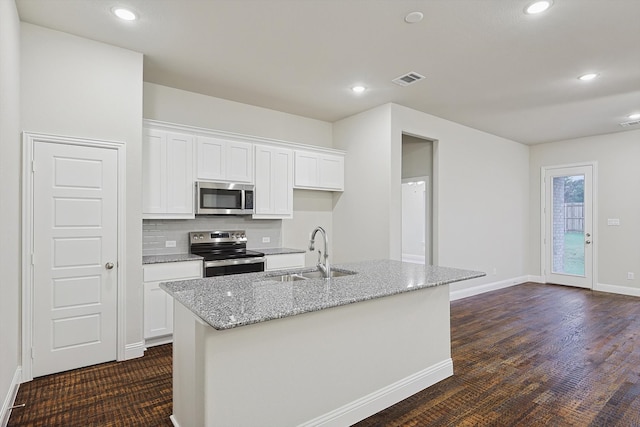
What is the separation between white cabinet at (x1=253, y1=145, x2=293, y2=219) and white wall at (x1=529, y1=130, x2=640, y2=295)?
5.67m

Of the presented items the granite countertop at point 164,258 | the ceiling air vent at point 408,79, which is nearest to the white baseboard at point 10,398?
the granite countertop at point 164,258

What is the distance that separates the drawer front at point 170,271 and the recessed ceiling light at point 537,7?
369 cm

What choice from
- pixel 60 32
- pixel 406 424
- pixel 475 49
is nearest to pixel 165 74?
pixel 60 32

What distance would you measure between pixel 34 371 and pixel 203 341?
7.13ft

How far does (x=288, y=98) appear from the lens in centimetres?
453

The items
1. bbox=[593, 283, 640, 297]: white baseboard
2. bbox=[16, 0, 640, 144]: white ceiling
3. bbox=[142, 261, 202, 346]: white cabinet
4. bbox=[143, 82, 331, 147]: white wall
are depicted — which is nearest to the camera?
bbox=[16, 0, 640, 144]: white ceiling

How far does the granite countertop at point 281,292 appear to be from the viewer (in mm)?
1667

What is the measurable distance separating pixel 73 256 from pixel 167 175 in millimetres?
1190

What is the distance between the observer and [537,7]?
253 centimetres

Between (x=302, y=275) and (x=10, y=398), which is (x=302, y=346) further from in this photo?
(x=10, y=398)

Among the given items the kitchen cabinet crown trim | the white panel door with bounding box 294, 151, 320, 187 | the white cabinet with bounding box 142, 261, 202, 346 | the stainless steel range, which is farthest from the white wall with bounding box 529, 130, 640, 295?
the white cabinet with bounding box 142, 261, 202, 346

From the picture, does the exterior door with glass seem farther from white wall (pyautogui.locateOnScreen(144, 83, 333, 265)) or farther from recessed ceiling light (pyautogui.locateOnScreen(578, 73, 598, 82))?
white wall (pyautogui.locateOnScreen(144, 83, 333, 265))

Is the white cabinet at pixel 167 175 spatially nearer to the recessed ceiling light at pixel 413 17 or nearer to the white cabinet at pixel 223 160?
the white cabinet at pixel 223 160

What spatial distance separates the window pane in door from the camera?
21.6ft
